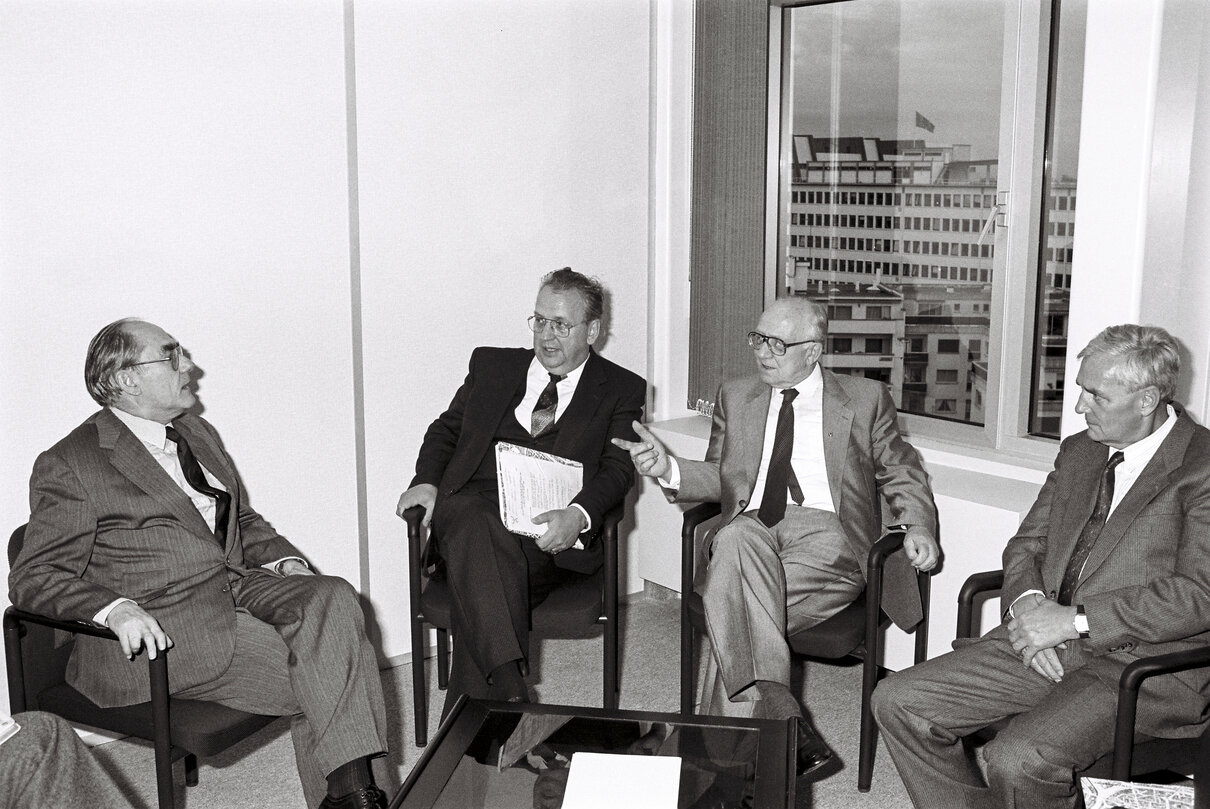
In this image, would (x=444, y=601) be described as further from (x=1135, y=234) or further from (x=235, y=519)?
(x=1135, y=234)

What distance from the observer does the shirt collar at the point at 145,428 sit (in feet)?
9.98

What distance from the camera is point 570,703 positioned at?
391 centimetres

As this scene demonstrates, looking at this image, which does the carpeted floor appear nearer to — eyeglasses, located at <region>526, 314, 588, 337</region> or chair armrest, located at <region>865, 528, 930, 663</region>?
chair armrest, located at <region>865, 528, 930, 663</region>

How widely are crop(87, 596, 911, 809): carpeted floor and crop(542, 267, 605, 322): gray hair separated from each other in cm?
129

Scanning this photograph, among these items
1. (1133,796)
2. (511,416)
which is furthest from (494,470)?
(1133,796)

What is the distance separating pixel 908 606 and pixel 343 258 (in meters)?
2.13

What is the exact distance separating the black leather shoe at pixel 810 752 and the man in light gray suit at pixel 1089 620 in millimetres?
160

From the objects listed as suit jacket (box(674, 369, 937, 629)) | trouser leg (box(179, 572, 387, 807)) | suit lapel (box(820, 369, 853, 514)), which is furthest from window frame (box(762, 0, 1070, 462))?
trouser leg (box(179, 572, 387, 807))

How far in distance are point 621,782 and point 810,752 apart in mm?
768

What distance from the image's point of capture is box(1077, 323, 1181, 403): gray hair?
2711mm

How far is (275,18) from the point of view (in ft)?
12.0

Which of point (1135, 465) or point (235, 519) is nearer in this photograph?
point (1135, 465)

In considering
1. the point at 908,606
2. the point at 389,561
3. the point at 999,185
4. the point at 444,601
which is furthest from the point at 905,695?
the point at 389,561

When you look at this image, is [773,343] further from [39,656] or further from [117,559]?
[39,656]
